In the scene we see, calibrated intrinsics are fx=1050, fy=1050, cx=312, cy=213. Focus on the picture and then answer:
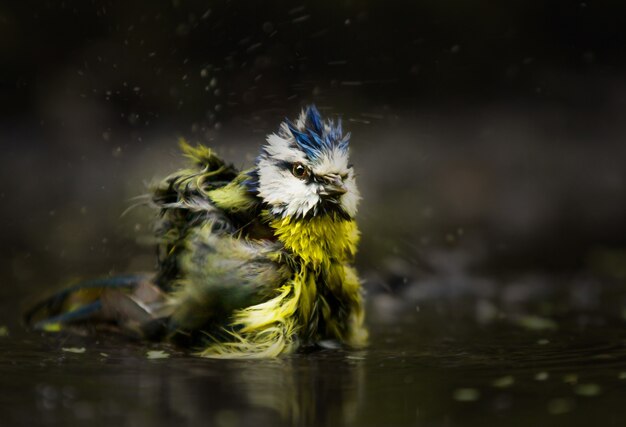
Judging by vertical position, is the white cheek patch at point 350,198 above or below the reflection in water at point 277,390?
above

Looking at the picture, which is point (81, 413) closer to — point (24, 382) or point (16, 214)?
point (24, 382)

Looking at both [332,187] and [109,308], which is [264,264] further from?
[109,308]

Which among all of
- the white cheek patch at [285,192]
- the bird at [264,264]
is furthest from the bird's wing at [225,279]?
the white cheek patch at [285,192]

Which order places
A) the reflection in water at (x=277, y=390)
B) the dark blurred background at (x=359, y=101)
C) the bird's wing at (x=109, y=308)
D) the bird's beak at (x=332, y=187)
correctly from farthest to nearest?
the dark blurred background at (x=359, y=101) < the bird's wing at (x=109, y=308) < the bird's beak at (x=332, y=187) < the reflection in water at (x=277, y=390)

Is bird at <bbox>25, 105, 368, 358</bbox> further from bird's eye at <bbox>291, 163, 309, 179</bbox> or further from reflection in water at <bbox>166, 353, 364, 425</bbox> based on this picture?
reflection in water at <bbox>166, 353, 364, 425</bbox>

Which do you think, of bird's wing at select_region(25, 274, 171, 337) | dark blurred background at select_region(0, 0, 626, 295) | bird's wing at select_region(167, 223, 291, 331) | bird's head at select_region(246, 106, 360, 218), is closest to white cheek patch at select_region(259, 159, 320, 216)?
bird's head at select_region(246, 106, 360, 218)

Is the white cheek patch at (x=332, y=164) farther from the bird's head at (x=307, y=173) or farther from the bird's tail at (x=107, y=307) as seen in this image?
the bird's tail at (x=107, y=307)

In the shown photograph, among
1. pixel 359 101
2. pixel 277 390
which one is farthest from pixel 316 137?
pixel 359 101
